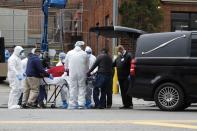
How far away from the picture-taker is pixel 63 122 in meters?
12.3

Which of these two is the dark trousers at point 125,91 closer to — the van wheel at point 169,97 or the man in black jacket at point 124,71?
the man in black jacket at point 124,71

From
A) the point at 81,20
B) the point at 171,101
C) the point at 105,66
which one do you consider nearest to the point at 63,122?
the point at 171,101

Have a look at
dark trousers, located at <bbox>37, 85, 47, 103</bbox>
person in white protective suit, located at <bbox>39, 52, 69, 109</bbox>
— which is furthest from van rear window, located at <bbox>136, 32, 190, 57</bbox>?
dark trousers, located at <bbox>37, 85, 47, 103</bbox>

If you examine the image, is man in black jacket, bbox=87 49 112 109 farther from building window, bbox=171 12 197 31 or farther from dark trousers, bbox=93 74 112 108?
building window, bbox=171 12 197 31

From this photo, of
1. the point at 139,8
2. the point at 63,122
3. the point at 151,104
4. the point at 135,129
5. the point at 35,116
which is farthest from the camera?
the point at 139,8

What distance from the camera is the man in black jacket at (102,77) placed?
17.2m

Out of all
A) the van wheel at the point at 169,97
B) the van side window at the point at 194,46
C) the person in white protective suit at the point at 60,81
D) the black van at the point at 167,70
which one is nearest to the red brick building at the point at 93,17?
the person in white protective suit at the point at 60,81

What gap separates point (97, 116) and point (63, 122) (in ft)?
5.55

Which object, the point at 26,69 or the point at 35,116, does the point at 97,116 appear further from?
the point at 26,69

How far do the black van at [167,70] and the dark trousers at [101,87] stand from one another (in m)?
1.28

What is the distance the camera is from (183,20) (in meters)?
27.3

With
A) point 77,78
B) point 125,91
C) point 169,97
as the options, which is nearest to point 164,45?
point 169,97

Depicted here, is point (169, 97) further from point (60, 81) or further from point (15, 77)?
point (15, 77)

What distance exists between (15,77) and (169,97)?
4.59m
